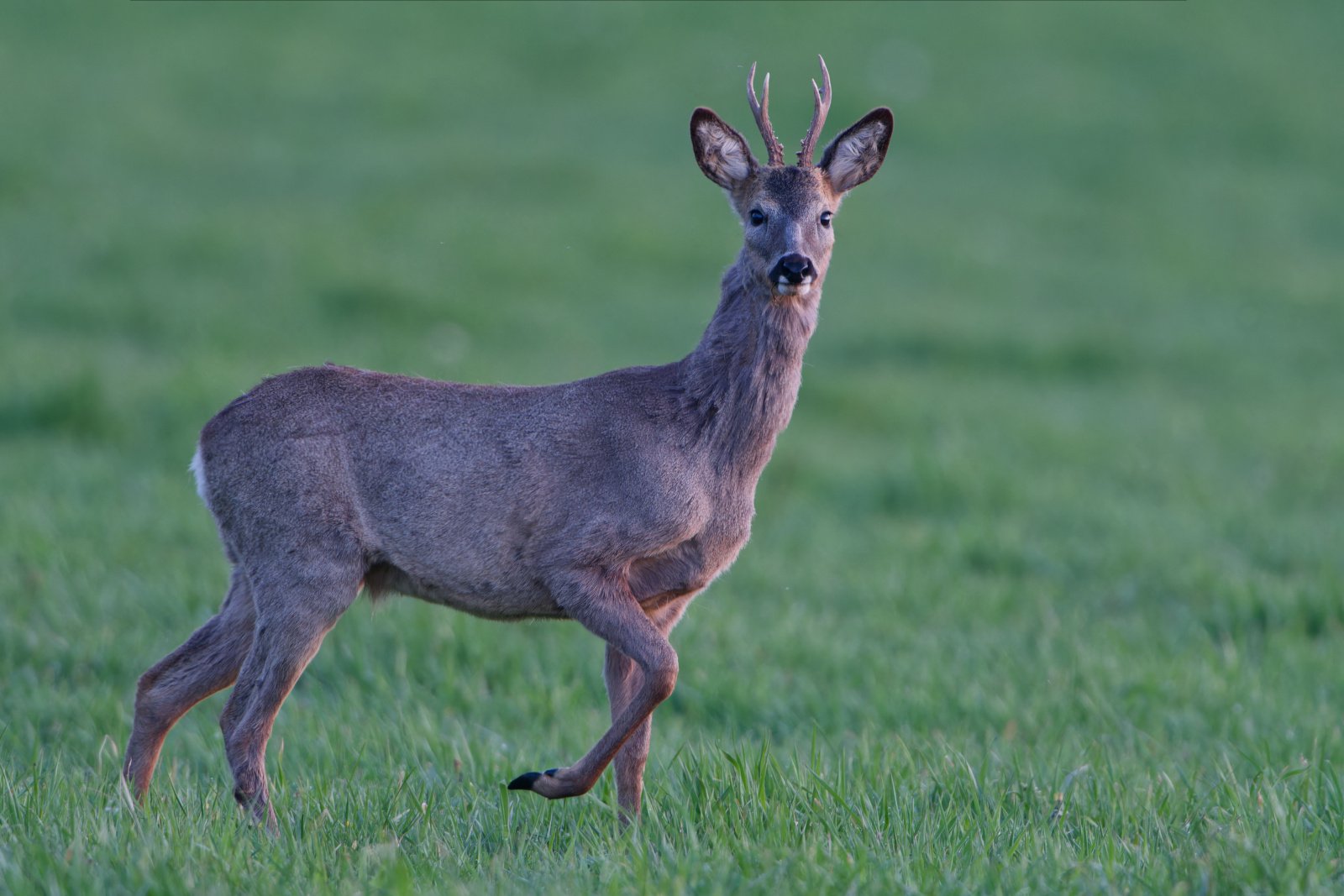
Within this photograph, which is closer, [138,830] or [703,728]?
[138,830]

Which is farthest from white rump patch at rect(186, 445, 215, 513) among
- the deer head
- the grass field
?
the deer head

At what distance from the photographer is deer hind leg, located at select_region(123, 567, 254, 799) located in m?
4.59

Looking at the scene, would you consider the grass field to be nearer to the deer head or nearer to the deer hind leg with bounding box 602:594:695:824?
the deer hind leg with bounding box 602:594:695:824

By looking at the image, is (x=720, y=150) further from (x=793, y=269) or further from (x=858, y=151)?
(x=793, y=269)

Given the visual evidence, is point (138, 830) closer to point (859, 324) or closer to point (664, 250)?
point (859, 324)

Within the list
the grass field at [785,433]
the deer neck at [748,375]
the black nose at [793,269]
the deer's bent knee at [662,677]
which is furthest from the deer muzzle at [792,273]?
the grass field at [785,433]

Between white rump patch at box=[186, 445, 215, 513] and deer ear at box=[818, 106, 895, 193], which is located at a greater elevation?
deer ear at box=[818, 106, 895, 193]

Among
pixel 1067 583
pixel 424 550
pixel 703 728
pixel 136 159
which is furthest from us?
pixel 136 159

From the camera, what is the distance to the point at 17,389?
9.72 meters

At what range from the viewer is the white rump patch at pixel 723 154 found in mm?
4602

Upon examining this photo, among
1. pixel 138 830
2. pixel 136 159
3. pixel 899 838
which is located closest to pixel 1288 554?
pixel 899 838

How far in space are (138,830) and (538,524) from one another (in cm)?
137

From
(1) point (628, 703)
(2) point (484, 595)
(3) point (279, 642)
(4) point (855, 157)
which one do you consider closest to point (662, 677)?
(1) point (628, 703)

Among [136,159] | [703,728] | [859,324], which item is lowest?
[703,728]
